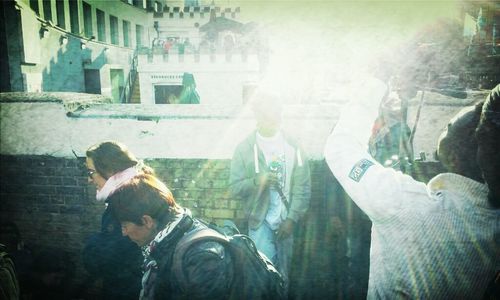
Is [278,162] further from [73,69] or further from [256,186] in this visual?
[73,69]

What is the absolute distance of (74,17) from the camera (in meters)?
18.1

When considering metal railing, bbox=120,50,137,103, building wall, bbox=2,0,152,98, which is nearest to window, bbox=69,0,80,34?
building wall, bbox=2,0,152,98

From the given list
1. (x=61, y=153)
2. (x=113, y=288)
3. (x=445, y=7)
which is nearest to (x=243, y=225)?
(x=113, y=288)

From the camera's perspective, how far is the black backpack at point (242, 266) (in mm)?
1657

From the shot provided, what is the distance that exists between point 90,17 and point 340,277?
2231 centimetres

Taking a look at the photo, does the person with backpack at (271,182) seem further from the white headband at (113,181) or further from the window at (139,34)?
the window at (139,34)

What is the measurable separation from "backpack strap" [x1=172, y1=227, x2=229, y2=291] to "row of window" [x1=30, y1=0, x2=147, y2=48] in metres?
16.5

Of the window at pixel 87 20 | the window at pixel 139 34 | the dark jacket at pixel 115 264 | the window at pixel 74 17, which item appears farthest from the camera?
the window at pixel 139 34

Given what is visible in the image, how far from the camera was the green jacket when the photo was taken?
2.98 metres

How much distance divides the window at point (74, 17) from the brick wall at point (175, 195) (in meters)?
17.5

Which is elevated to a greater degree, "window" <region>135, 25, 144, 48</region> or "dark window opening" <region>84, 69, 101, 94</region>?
"window" <region>135, 25, 144, 48</region>

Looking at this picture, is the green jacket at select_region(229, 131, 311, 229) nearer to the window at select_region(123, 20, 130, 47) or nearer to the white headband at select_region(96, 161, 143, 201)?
the white headband at select_region(96, 161, 143, 201)

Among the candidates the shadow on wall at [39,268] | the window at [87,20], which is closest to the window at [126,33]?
the window at [87,20]

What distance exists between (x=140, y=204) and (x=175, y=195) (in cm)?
159
